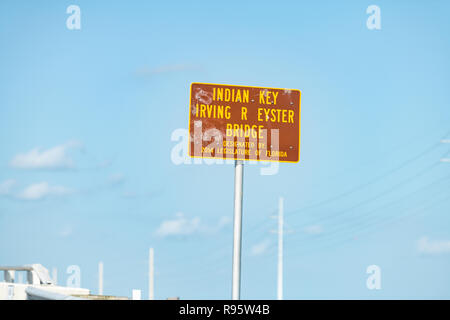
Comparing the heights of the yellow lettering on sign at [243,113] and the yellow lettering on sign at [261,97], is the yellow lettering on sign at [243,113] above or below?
below

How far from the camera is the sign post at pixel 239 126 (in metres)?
15.1

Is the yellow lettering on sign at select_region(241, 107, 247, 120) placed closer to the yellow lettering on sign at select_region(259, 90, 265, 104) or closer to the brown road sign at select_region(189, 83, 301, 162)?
the brown road sign at select_region(189, 83, 301, 162)

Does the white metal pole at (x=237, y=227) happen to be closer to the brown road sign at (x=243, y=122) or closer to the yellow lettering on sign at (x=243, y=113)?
the brown road sign at (x=243, y=122)

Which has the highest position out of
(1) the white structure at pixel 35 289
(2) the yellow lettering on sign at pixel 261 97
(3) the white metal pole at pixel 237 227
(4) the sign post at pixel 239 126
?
(2) the yellow lettering on sign at pixel 261 97

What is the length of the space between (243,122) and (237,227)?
5.97 ft

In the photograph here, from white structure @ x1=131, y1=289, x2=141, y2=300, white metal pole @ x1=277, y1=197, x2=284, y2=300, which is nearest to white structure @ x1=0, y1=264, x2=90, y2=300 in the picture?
white structure @ x1=131, y1=289, x2=141, y2=300

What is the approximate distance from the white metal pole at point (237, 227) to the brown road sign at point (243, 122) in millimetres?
257

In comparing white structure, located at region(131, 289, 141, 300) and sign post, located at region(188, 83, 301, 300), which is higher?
sign post, located at region(188, 83, 301, 300)

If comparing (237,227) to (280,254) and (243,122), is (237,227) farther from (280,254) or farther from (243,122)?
(280,254)

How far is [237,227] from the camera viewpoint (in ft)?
50.1

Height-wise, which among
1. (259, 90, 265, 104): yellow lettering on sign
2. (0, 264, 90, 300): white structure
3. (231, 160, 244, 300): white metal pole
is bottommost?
(0, 264, 90, 300): white structure

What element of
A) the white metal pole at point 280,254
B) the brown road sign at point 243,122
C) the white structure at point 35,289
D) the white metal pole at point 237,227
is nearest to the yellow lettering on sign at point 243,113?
the brown road sign at point 243,122

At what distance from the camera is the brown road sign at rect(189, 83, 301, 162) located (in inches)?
597
